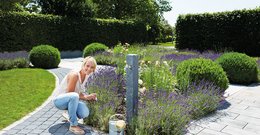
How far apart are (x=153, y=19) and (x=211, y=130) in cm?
2645

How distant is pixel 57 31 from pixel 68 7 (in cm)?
268

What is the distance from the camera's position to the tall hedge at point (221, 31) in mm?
16562

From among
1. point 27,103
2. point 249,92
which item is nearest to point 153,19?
point 249,92

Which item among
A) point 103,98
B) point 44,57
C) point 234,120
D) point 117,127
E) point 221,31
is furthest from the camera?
point 221,31

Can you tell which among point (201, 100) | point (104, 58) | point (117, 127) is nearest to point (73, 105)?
point (117, 127)

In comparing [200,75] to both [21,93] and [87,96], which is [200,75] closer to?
[87,96]

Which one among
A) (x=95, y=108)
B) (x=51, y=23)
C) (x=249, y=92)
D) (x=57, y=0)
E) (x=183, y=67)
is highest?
(x=57, y=0)

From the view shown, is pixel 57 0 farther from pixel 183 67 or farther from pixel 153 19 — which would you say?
pixel 183 67

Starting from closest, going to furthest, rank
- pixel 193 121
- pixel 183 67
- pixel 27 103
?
pixel 193 121 → pixel 27 103 → pixel 183 67

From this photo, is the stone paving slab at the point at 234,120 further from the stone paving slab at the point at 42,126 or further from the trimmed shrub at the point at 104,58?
the trimmed shrub at the point at 104,58

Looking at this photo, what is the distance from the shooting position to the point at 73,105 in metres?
3.95

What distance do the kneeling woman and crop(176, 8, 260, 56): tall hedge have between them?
14.5 m

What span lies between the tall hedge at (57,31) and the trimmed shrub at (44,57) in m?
5.07

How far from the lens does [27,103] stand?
18.6 feet
